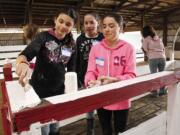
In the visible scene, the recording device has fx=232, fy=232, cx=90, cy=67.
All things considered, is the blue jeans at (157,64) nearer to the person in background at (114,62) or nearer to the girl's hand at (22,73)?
the person in background at (114,62)

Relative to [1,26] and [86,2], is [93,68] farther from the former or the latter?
[1,26]

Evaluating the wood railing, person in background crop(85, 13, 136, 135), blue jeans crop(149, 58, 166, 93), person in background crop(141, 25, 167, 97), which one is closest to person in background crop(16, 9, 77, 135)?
person in background crop(85, 13, 136, 135)

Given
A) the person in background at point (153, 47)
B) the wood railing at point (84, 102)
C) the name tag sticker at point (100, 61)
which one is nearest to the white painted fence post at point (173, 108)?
the wood railing at point (84, 102)

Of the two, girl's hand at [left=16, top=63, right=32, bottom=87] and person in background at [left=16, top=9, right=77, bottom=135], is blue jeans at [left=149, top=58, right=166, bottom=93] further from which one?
girl's hand at [left=16, top=63, right=32, bottom=87]

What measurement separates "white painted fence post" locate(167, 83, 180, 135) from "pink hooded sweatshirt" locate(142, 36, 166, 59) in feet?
8.87

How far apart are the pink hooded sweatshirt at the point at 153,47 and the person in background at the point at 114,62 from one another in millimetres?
2437

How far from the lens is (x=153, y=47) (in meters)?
3.80

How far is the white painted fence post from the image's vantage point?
116 cm

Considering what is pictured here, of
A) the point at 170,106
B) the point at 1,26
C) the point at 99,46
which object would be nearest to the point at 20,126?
the point at 170,106

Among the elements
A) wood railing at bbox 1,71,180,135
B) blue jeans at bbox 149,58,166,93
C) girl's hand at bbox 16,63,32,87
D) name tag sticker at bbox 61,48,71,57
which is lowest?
blue jeans at bbox 149,58,166,93

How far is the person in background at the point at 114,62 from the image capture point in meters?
1.38

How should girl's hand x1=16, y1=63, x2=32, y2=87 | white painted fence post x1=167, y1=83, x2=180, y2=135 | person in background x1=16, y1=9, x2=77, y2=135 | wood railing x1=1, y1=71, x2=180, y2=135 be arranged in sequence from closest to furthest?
wood railing x1=1, y1=71, x2=180, y2=135, girl's hand x1=16, y1=63, x2=32, y2=87, white painted fence post x1=167, y1=83, x2=180, y2=135, person in background x1=16, y1=9, x2=77, y2=135

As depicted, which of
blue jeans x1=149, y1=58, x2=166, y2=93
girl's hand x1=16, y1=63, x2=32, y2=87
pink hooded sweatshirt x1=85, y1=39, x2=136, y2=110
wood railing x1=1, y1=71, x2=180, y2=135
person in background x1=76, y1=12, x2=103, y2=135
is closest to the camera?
wood railing x1=1, y1=71, x2=180, y2=135

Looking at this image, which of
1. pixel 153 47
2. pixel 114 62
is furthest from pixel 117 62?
pixel 153 47
